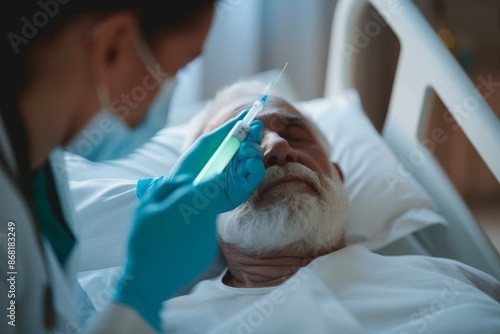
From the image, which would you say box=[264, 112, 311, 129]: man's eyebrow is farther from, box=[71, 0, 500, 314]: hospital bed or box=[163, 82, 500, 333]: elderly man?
box=[71, 0, 500, 314]: hospital bed

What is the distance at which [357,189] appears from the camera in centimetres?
159

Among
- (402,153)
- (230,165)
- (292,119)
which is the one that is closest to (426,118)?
(402,153)

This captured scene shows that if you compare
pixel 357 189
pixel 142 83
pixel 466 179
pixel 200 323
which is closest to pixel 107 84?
pixel 142 83

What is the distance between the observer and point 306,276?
44.9 inches

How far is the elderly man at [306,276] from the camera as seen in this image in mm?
1031

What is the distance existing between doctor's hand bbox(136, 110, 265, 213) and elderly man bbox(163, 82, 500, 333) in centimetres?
18

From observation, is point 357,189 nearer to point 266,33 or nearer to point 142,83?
point 266,33

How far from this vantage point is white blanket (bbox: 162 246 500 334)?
40.1 inches

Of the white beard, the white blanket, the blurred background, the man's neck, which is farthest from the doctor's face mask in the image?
the blurred background

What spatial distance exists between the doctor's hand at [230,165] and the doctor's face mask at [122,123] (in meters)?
0.13

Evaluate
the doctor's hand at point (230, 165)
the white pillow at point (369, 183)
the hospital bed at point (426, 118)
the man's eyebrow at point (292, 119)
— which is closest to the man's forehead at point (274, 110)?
the man's eyebrow at point (292, 119)

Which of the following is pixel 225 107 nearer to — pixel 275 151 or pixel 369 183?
pixel 275 151

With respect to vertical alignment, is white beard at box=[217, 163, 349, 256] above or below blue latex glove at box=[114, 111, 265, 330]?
below

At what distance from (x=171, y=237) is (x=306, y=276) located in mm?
422
